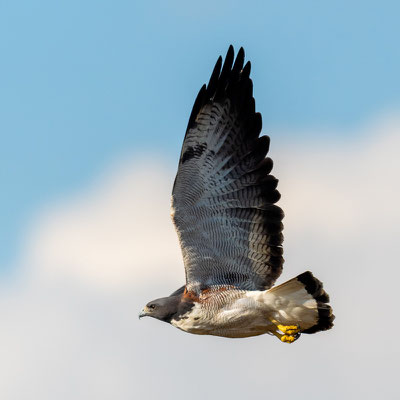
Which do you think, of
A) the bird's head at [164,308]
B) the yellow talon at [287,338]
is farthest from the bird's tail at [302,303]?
the bird's head at [164,308]

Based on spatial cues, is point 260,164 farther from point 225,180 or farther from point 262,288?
point 262,288

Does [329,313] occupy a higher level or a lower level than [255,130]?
lower

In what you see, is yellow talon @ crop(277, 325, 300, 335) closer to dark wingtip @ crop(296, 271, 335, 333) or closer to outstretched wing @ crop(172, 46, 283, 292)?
dark wingtip @ crop(296, 271, 335, 333)

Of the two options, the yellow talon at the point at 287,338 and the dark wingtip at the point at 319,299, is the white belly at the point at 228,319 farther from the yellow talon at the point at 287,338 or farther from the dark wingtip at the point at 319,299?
the dark wingtip at the point at 319,299

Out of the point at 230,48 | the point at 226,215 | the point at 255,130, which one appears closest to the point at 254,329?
the point at 226,215

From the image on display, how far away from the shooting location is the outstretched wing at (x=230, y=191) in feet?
38.5

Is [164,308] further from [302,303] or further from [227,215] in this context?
[302,303]

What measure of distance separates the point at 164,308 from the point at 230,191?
5.87 ft

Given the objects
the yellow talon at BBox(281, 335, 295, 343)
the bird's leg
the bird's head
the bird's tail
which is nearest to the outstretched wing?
the bird's head

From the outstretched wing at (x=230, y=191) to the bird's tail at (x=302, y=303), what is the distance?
0.45 meters

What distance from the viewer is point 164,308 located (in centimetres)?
1177

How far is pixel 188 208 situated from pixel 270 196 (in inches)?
43.6

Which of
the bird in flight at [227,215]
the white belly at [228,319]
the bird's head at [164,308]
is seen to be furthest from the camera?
the bird's head at [164,308]

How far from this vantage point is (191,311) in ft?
38.0
